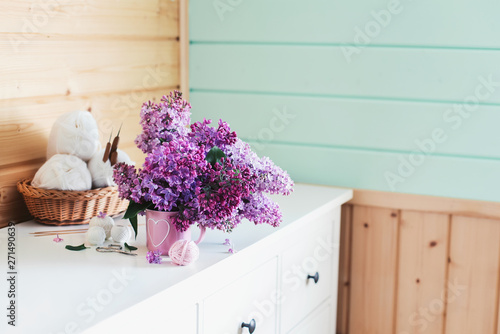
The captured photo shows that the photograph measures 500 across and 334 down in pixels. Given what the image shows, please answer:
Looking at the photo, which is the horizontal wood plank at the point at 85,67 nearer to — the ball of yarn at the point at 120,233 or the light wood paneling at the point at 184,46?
the light wood paneling at the point at 184,46

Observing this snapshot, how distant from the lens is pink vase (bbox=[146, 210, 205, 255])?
124 centimetres

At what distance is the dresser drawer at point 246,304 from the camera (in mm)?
1241

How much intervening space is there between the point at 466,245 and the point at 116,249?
106 cm

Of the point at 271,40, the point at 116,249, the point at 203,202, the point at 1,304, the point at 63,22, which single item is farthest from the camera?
the point at 271,40

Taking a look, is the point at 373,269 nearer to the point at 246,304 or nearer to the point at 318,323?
the point at 318,323

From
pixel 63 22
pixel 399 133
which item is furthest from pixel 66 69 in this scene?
pixel 399 133

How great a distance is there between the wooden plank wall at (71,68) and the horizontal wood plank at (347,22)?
0.57ft

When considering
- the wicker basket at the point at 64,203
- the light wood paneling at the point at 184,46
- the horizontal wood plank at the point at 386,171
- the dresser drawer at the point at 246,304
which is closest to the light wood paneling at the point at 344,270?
the horizontal wood plank at the point at 386,171

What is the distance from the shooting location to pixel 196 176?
1.19 meters

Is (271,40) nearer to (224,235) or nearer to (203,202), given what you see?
(224,235)

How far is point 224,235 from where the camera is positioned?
55.4 inches

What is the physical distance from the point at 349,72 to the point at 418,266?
0.62 m

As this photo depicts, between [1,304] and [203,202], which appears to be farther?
[203,202]

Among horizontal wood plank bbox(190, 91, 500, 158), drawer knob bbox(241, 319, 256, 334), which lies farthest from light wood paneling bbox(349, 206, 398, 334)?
drawer knob bbox(241, 319, 256, 334)
